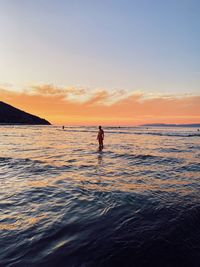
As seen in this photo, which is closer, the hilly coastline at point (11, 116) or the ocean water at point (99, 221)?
the ocean water at point (99, 221)

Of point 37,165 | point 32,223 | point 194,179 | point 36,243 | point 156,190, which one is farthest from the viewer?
point 37,165

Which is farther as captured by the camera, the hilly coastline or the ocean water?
the hilly coastline

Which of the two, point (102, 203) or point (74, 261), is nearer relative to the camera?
point (74, 261)

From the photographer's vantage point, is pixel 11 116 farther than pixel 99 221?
Yes

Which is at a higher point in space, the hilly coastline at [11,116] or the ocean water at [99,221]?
the hilly coastline at [11,116]

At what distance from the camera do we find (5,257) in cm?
562

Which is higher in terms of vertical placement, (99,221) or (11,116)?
(11,116)

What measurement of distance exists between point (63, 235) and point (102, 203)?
297 centimetres

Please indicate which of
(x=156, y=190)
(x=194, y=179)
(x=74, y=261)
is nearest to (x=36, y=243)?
(x=74, y=261)

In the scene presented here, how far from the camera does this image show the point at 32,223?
7.54m

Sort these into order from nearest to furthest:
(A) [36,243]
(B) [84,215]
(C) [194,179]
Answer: (A) [36,243], (B) [84,215], (C) [194,179]

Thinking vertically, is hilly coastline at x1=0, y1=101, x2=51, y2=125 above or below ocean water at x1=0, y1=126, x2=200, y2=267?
above

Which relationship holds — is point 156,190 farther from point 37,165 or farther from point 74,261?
point 37,165

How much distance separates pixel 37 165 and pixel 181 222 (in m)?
12.5
